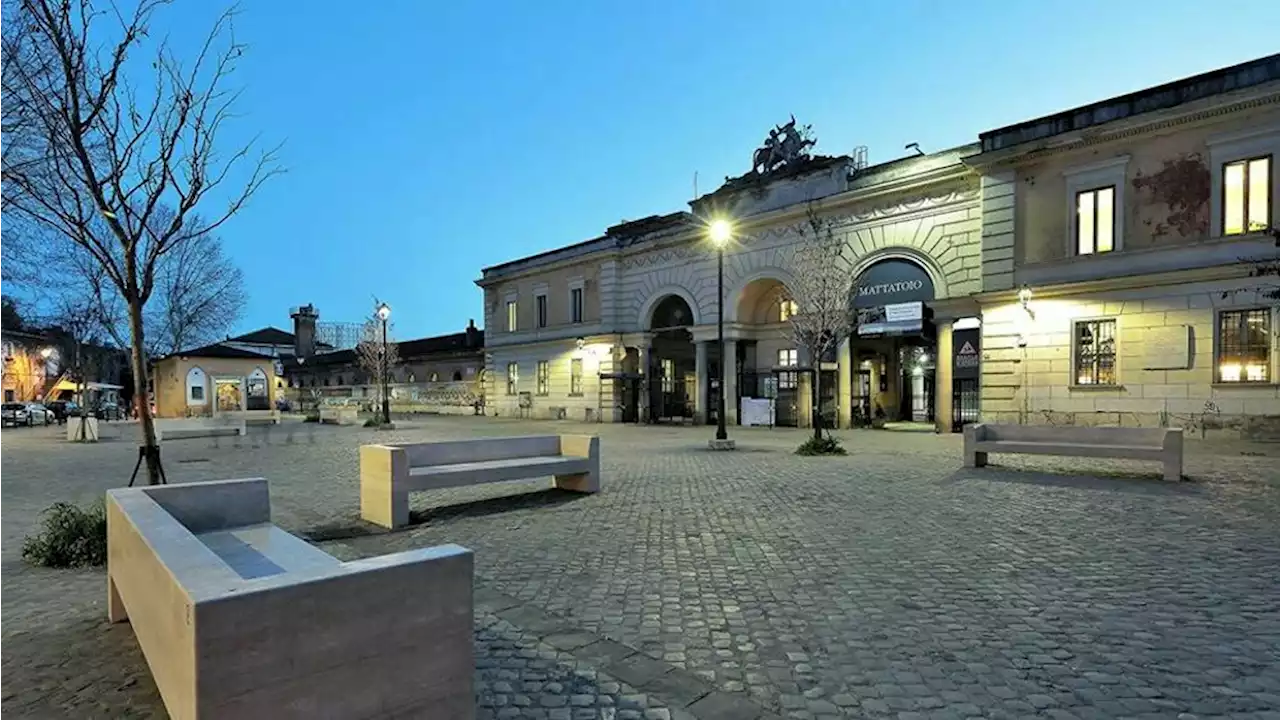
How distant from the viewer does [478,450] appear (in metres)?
8.69

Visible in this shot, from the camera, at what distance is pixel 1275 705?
3.08 meters

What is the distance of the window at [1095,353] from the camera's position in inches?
690

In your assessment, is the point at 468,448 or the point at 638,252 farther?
the point at 638,252

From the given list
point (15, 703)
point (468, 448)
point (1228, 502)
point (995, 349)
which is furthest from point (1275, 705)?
point (995, 349)

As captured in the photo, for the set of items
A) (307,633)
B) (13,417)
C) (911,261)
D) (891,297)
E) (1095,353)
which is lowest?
(13,417)

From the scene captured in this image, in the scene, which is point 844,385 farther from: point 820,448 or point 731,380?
point 820,448

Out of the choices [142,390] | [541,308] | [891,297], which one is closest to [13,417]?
[541,308]

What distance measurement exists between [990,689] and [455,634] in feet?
8.54

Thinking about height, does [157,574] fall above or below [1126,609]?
above

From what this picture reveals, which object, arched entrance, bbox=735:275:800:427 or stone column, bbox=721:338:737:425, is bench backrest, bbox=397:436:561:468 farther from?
stone column, bbox=721:338:737:425

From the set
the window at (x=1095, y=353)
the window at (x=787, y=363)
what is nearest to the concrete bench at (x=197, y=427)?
the window at (x=787, y=363)

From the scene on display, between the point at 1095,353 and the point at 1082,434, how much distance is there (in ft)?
29.4

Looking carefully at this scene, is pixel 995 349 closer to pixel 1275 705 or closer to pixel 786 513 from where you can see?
pixel 786 513

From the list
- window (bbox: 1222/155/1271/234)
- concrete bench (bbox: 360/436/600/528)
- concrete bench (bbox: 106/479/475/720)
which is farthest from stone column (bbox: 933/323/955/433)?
concrete bench (bbox: 106/479/475/720)
